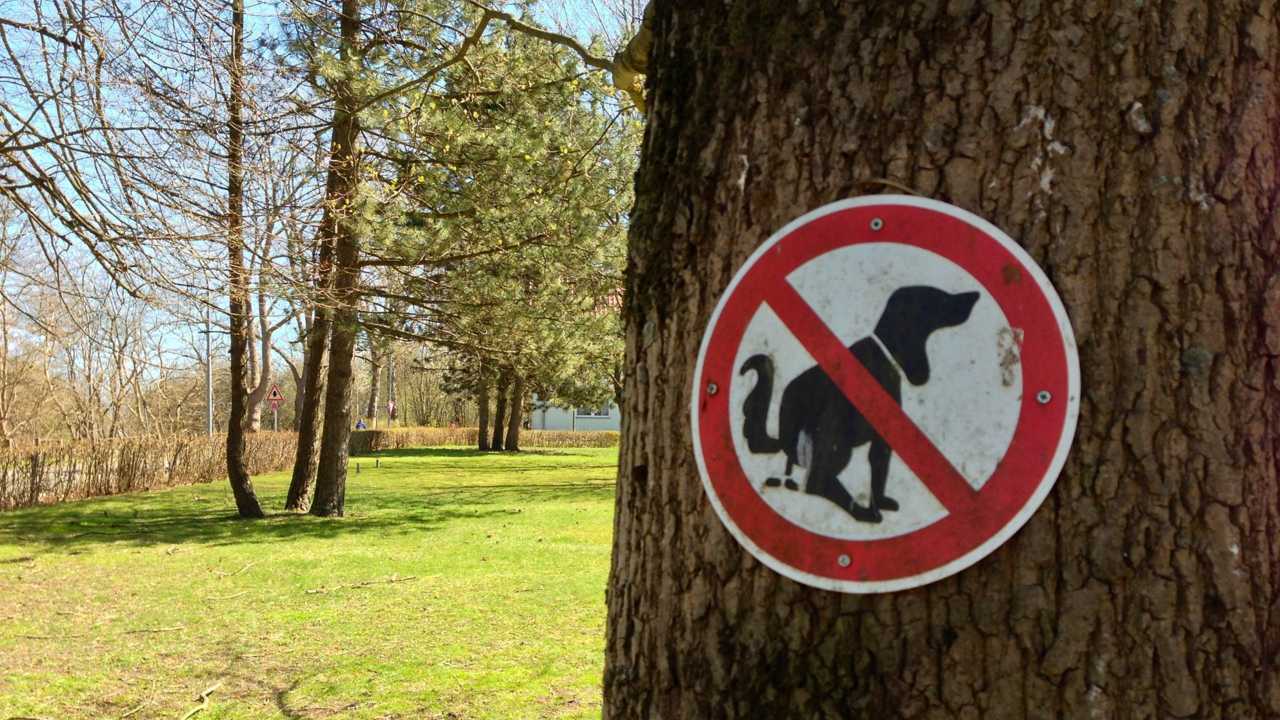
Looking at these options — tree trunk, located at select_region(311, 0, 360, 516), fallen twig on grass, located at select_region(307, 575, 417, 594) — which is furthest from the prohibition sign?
fallen twig on grass, located at select_region(307, 575, 417, 594)

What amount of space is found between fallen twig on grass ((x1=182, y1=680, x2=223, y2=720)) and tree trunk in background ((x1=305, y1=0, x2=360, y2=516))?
4417 mm

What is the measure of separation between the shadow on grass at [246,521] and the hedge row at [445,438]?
1519 cm

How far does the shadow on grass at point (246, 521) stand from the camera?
39.8 feet

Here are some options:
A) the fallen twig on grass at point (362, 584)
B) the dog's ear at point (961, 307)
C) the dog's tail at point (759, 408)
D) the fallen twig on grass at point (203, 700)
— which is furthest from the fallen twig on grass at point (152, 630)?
the dog's ear at point (961, 307)

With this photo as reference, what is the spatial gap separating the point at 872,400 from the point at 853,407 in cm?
3

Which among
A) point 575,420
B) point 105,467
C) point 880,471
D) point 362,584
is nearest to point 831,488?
point 880,471

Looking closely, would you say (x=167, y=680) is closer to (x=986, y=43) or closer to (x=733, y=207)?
(x=733, y=207)

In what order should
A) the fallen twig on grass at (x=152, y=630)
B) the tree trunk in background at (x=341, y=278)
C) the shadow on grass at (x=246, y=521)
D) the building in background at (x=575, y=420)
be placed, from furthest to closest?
the building in background at (x=575, y=420)
the shadow on grass at (x=246, y=521)
the tree trunk in background at (x=341, y=278)
the fallen twig on grass at (x=152, y=630)

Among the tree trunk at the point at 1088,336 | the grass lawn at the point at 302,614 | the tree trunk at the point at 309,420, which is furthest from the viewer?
the tree trunk at the point at 309,420

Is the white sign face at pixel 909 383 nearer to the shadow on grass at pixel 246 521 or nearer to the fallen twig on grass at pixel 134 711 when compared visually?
the fallen twig on grass at pixel 134 711

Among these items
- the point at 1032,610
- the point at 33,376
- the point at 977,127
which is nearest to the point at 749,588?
the point at 1032,610

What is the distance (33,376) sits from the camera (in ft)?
110

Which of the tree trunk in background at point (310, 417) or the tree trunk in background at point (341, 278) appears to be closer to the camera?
the tree trunk in background at point (341, 278)

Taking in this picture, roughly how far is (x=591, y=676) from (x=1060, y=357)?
520 cm
